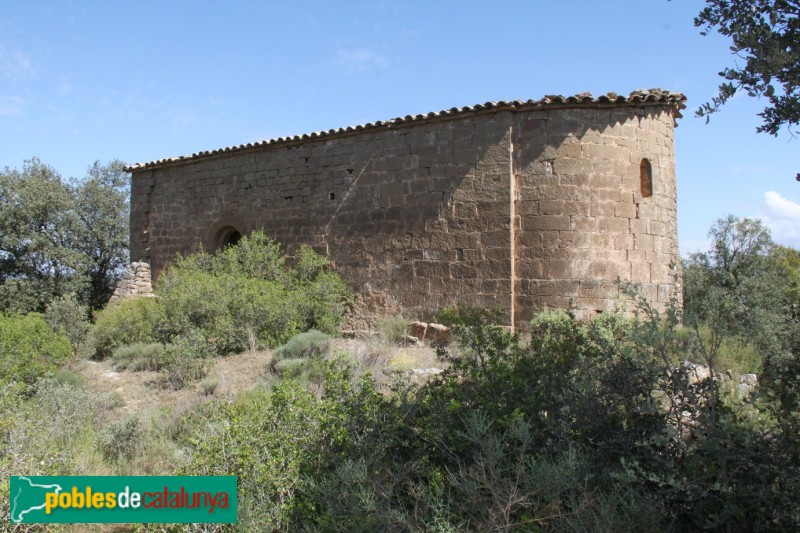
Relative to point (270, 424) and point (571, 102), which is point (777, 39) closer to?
point (270, 424)

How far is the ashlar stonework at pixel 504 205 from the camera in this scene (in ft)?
31.0

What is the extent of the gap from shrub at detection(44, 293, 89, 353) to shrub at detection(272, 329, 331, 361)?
4.60 m

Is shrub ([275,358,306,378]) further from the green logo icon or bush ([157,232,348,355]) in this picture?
the green logo icon

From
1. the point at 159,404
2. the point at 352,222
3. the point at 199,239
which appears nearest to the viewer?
the point at 159,404

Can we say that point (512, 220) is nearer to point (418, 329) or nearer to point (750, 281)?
point (418, 329)

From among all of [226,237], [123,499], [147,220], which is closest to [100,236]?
[147,220]

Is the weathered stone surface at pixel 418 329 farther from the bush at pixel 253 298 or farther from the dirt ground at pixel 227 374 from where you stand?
the bush at pixel 253 298

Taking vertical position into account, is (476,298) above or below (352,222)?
below

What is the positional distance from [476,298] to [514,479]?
598 cm

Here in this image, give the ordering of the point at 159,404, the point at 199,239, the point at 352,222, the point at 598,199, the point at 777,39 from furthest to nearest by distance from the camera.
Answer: the point at 199,239 < the point at 352,222 < the point at 598,199 < the point at 159,404 < the point at 777,39

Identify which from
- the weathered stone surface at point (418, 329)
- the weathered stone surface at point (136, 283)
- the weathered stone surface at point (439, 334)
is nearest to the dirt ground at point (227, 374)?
the weathered stone surface at point (439, 334)

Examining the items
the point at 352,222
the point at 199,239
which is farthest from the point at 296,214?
the point at 199,239

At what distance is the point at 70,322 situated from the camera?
11.6 metres

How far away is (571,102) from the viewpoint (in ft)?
31.1
